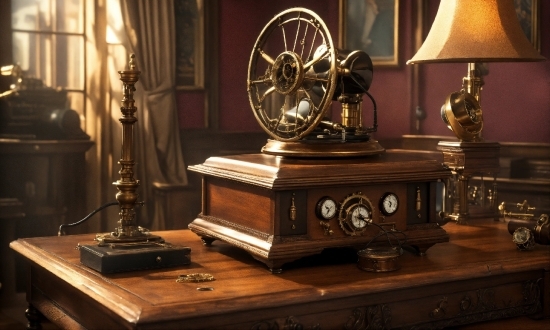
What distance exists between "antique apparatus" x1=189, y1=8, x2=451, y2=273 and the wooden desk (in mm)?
87

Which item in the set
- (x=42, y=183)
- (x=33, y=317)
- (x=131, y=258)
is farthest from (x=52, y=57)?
(x=131, y=258)

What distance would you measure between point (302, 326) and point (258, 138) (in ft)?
16.5

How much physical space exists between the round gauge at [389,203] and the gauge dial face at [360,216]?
7cm

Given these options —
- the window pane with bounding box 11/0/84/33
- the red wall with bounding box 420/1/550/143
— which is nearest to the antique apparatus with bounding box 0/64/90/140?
the window pane with bounding box 11/0/84/33

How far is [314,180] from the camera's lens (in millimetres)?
2203

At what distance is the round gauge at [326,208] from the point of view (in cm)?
223

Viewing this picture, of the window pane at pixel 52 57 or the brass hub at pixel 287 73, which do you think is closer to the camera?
the brass hub at pixel 287 73

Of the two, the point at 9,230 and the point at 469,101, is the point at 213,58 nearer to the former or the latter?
the point at 9,230

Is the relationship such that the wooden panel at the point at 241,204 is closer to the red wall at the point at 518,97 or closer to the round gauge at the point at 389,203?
the round gauge at the point at 389,203

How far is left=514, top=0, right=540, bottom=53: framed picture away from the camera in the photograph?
5.71 m

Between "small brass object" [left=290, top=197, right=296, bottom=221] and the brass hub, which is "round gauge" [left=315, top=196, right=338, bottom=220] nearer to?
"small brass object" [left=290, top=197, right=296, bottom=221]

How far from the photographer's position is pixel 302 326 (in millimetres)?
1969

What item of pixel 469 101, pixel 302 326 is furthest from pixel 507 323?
pixel 469 101

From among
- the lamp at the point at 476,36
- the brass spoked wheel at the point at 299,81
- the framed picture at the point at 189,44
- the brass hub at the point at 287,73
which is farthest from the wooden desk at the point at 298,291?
the framed picture at the point at 189,44
